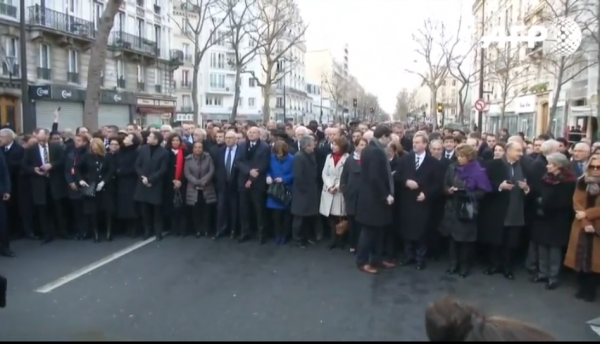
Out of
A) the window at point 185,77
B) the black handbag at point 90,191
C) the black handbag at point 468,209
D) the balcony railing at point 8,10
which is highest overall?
the balcony railing at point 8,10

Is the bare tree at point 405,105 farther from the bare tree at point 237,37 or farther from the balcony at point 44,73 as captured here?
the balcony at point 44,73

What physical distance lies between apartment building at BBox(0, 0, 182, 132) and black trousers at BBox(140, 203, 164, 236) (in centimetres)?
1860

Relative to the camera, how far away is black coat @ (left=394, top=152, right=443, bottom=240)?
8273mm

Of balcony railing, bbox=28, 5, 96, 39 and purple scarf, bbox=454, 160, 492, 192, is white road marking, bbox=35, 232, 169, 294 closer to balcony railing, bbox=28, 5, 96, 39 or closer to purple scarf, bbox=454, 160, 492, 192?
purple scarf, bbox=454, 160, 492, 192

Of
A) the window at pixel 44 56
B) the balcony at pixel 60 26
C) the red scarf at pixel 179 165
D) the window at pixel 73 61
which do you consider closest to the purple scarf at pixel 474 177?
the red scarf at pixel 179 165

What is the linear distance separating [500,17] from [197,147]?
50.9 m

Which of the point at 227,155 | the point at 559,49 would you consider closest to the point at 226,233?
the point at 227,155

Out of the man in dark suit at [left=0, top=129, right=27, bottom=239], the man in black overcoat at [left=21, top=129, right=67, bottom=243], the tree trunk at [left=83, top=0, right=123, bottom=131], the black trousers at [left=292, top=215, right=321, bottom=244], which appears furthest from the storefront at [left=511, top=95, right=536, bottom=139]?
the man in dark suit at [left=0, top=129, right=27, bottom=239]

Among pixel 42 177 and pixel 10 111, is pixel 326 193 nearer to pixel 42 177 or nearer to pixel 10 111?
pixel 42 177

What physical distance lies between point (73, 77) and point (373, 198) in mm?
34765

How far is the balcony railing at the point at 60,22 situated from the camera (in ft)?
112

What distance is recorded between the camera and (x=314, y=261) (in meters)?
8.65

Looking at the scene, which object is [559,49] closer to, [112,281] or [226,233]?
[226,233]

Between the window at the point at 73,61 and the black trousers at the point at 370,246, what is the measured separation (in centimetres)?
3460
